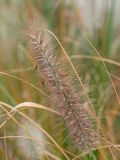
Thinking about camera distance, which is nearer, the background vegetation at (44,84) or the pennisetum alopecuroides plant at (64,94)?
the pennisetum alopecuroides plant at (64,94)

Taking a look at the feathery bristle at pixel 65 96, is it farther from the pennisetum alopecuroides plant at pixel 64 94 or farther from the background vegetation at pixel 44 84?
the background vegetation at pixel 44 84

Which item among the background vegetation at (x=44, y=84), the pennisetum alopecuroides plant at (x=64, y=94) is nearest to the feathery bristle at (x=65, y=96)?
the pennisetum alopecuroides plant at (x=64, y=94)

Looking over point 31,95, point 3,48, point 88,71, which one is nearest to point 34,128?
point 31,95

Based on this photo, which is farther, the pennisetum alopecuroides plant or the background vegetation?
the background vegetation

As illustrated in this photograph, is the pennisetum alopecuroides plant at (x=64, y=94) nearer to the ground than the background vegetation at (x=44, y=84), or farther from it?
farther from it

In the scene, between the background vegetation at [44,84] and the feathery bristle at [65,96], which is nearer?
the feathery bristle at [65,96]

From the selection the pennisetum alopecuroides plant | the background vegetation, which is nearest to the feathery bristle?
the pennisetum alopecuroides plant

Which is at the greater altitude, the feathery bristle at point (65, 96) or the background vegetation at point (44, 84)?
the feathery bristle at point (65, 96)

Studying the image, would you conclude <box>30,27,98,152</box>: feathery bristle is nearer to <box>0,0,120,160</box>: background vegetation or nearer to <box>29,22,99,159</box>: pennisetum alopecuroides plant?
<box>29,22,99,159</box>: pennisetum alopecuroides plant
